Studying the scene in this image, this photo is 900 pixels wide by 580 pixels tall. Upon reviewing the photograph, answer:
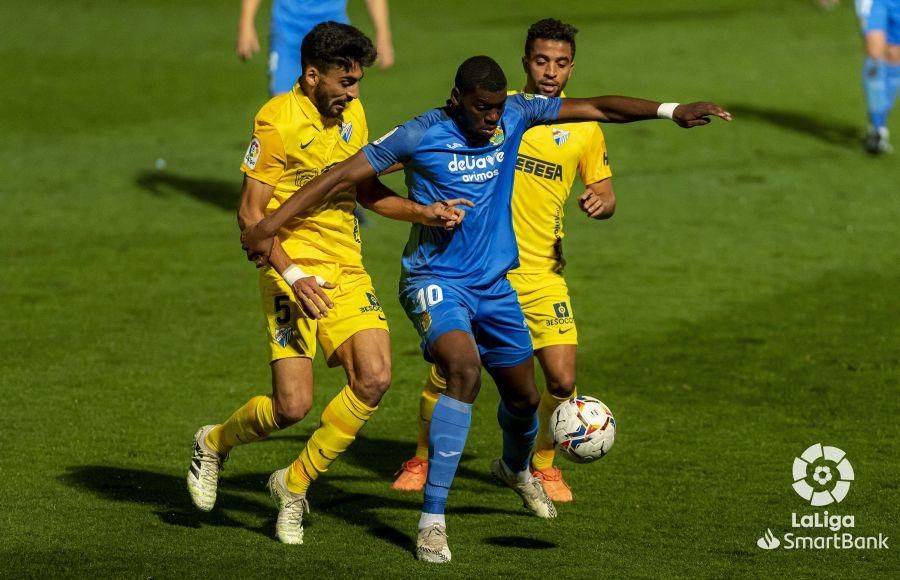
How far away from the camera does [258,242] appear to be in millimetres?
6836

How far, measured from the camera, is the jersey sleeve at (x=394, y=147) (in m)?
6.91

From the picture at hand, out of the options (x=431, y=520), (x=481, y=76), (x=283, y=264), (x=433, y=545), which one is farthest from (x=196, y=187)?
(x=433, y=545)

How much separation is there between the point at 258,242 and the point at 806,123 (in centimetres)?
1404

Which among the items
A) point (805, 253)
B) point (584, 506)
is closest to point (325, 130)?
point (584, 506)

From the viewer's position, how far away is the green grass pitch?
23.1ft

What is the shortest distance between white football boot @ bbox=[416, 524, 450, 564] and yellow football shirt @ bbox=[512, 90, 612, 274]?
199 centimetres

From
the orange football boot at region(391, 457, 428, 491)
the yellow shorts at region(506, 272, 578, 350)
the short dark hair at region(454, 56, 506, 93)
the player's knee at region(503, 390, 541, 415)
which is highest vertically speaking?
the short dark hair at region(454, 56, 506, 93)

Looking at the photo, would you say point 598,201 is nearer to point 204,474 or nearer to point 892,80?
point 204,474

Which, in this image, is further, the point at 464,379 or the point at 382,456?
the point at 382,456

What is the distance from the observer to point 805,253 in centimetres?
Result: 1389

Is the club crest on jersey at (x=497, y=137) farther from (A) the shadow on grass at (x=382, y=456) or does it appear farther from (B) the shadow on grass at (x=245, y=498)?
(A) the shadow on grass at (x=382, y=456)

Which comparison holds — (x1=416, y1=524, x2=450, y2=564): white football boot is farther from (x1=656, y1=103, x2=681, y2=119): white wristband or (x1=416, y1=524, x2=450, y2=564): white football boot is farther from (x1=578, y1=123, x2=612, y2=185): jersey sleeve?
(x1=578, y1=123, x2=612, y2=185): jersey sleeve

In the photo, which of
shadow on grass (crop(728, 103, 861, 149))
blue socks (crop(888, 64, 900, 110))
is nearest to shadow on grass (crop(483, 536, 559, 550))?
blue socks (crop(888, 64, 900, 110))

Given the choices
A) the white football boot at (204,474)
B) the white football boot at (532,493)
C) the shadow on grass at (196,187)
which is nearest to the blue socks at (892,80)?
the shadow on grass at (196,187)
